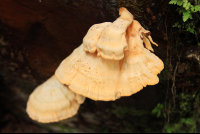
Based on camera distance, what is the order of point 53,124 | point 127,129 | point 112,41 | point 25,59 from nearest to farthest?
1. point 112,41
2. point 25,59
3. point 127,129
4. point 53,124

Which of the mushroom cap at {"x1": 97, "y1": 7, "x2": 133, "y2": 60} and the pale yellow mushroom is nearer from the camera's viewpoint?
the mushroom cap at {"x1": 97, "y1": 7, "x2": 133, "y2": 60}

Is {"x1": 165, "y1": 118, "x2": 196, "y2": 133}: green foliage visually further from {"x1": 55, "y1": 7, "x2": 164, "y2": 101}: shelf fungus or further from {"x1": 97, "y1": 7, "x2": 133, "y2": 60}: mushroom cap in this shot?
{"x1": 97, "y1": 7, "x2": 133, "y2": 60}: mushroom cap

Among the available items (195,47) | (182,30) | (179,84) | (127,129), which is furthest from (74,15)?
(127,129)

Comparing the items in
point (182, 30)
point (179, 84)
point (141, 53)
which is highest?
point (182, 30)

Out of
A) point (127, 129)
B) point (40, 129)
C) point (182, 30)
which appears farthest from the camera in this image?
point (40, 129)

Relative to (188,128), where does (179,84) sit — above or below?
above

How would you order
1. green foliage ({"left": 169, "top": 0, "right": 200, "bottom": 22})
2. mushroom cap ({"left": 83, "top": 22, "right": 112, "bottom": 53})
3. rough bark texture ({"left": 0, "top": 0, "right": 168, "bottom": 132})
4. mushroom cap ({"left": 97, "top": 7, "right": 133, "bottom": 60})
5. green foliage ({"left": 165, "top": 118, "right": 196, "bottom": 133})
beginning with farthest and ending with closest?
green foliage ({"left": 165, "top": 118, "right": 196, "bottom": 133}), rough bark texture ({"left": 0, "top": 0, "right": 168, "bottom": 132}), green foliage ({"left": 169, "top": 0, "right": 200, "bottom": 22}), mushroom cap ({"left": 83, "top": 22, "right": 112, "bottom": 53}), mushroom cap ({"left": 97, "top": 7, "right": 133, "bottom": 60})

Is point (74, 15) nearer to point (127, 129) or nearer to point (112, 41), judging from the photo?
point (112, 41)

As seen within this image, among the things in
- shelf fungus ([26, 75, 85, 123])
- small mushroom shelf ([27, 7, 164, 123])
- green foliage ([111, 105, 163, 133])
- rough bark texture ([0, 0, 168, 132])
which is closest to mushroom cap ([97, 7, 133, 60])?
small mushroom shelf ([27, 7, 164, 123])
